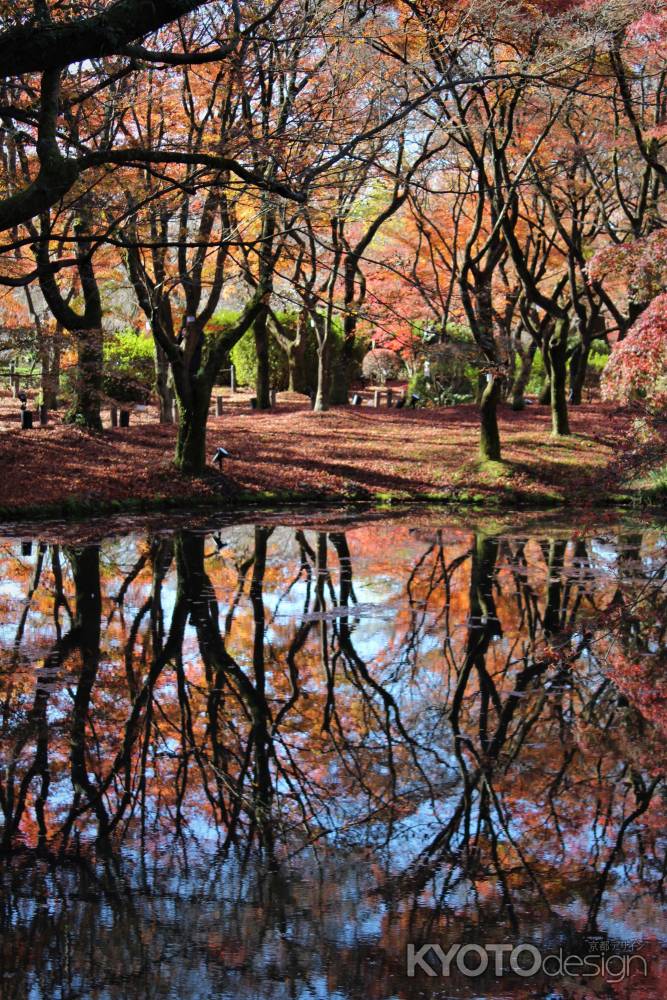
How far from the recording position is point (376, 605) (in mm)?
11125

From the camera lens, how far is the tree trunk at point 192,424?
740 inches

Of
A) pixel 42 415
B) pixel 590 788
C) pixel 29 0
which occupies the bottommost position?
pixel 590 788

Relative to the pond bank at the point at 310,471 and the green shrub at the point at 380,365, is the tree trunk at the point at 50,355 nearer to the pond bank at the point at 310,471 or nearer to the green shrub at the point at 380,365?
the pond bank at the point at 310,471

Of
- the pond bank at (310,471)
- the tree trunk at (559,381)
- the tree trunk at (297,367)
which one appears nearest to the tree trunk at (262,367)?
the pond bank at (310,471)

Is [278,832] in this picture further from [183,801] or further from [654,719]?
[654,719]

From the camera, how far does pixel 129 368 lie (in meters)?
25.1

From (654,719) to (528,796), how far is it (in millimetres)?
1800

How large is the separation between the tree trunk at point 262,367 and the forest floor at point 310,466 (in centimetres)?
330

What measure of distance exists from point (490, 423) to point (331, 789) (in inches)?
621

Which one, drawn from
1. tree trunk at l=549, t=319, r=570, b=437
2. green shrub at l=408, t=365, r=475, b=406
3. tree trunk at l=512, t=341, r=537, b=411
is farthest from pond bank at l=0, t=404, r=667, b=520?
green shrub at l=408, t=365, r=475, b=406

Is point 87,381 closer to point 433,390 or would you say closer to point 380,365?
point 433,390

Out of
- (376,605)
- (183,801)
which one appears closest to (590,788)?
(183,801)

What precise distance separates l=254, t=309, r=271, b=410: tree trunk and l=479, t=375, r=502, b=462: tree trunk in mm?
9367

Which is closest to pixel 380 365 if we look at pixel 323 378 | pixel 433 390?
pixel 433 390
